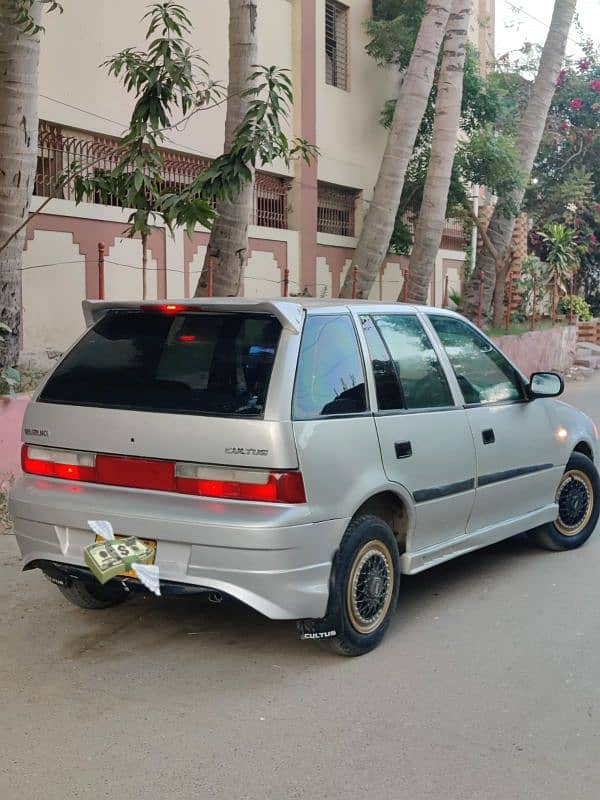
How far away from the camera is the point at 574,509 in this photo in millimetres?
6820

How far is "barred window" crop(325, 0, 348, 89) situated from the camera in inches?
680

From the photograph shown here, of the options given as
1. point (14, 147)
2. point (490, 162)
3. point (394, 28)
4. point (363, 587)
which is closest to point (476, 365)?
point (363, 587)

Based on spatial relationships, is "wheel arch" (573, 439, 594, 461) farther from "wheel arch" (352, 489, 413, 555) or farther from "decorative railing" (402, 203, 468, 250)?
"decorative railing" (402, 203, 468, 250)

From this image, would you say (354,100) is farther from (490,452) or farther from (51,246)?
(490,452)

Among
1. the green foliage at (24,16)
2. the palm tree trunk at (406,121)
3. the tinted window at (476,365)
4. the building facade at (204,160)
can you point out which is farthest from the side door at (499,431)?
the palm tree trunk at (406,121)

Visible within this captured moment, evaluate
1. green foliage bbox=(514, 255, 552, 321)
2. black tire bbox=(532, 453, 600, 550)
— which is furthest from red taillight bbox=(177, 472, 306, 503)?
green foliage bbox=(514, 255, 552, 321)

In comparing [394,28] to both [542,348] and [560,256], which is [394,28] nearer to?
[542,348]

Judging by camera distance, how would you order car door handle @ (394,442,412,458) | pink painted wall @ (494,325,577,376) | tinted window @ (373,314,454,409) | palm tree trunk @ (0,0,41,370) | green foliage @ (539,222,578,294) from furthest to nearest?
green foliage @ (539,222,578,294)
pink painted wall @ (494,325,577,376)
palm tree trunk @ (0,0,41,370)
tinted window @ (373,314,454,409)
car door handle @ (394,442,412,458)

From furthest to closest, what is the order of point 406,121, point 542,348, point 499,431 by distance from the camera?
point 542,348 < point 406,121 < point 499,431

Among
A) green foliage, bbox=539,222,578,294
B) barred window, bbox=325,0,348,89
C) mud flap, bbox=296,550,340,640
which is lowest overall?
mud flap, bbox=296,550,340,640

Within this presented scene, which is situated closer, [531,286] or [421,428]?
[421,428]

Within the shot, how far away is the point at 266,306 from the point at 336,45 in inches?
566

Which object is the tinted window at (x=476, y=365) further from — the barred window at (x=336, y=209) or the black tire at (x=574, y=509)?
the barred window at (x=336, y=209)

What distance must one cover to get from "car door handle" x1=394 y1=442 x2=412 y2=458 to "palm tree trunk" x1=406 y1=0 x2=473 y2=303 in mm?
10808
